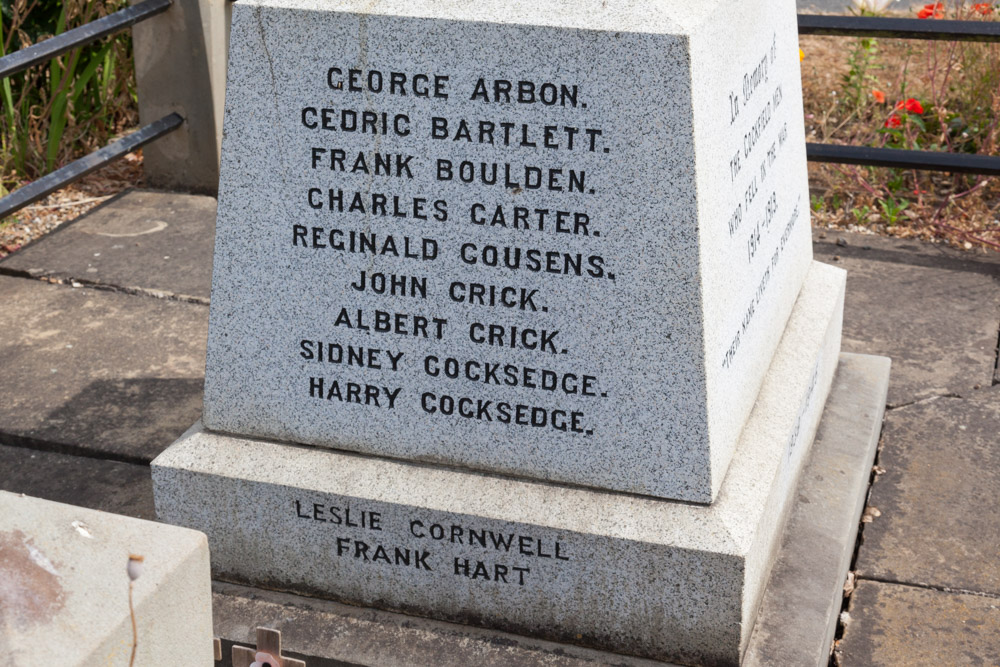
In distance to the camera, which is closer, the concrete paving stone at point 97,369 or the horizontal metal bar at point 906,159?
the concrete paving stone at point 97,369

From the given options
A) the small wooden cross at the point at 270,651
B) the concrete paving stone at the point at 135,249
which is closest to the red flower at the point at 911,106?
the concrete paving stone at the point at 135,249

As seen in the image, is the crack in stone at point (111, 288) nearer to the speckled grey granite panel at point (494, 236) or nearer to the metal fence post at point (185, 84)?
the metal fence post at point (185, 84)

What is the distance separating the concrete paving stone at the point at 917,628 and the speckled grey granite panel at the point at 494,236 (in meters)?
0.54

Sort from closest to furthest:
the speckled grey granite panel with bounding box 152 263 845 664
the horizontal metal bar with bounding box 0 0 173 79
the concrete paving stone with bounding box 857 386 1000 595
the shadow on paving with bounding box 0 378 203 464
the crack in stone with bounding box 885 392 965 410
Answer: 1. the speckled grey granite panel with bounding box 152 263 845 664
2. the concrete paving stone with bounding box 857 386 1000 595
3. the shadow on paving with bounding box 0 378 203 464
4. the crack in stone with bounding box 885 392 965 410
5. the horizontal metal bar with bounding box 0 0 173 79

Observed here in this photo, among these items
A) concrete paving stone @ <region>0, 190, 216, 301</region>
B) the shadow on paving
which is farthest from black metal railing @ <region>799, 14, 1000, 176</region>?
the shadow on paving

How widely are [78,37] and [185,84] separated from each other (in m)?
0.69

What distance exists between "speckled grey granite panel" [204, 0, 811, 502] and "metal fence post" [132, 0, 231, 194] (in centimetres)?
281

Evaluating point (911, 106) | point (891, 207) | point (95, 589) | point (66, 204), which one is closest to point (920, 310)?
point (891, 207)

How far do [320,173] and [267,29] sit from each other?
32 centimetres

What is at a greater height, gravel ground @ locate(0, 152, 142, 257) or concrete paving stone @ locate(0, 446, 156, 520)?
gravel ground @ locate(0, 152, 142, 257)

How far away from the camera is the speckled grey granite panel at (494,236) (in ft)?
7.71

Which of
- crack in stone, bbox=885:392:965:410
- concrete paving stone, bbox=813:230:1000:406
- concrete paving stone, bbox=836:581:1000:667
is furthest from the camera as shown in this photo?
concrete paving stone, bbox=813:230:1000:406

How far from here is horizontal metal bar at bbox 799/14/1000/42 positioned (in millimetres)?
5055

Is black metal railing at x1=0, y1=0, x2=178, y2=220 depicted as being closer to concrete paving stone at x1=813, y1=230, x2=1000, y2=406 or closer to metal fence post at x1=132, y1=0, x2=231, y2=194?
metal fence post at x1=132, y1=0, x2=231, y2=194
